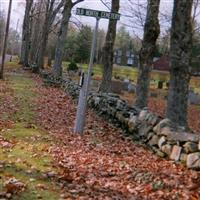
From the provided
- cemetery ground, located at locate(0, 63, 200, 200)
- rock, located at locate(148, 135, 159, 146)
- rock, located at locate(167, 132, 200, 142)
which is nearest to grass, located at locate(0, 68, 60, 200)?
cemetery ground, located at locate(0, 63, 200, 200)

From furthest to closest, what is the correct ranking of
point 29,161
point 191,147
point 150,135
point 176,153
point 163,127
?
point 150,135, point 163,127, point 176,153, point 191,147, point 29,161

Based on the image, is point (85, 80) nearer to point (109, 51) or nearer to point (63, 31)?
point (109, 51)

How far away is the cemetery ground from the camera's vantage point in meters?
6.65

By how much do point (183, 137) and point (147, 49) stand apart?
Result: 7.65 metres

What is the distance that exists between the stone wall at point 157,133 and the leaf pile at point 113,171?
8.7 inches

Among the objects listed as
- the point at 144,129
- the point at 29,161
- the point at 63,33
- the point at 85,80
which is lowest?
the point at 29,161

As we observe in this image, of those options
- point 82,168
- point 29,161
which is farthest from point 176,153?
point 29,161

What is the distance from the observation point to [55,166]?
26.2 feet

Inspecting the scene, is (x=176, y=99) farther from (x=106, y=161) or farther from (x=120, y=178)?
(x=120, y=178)

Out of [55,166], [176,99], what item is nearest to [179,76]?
[176,99]

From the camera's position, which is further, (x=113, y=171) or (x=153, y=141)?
(x=153, y=141)

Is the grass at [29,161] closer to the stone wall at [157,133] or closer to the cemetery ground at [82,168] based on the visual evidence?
the cemetery ground at [82,168]

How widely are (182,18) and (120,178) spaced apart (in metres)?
4.76

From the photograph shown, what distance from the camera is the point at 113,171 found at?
788 centimetres
